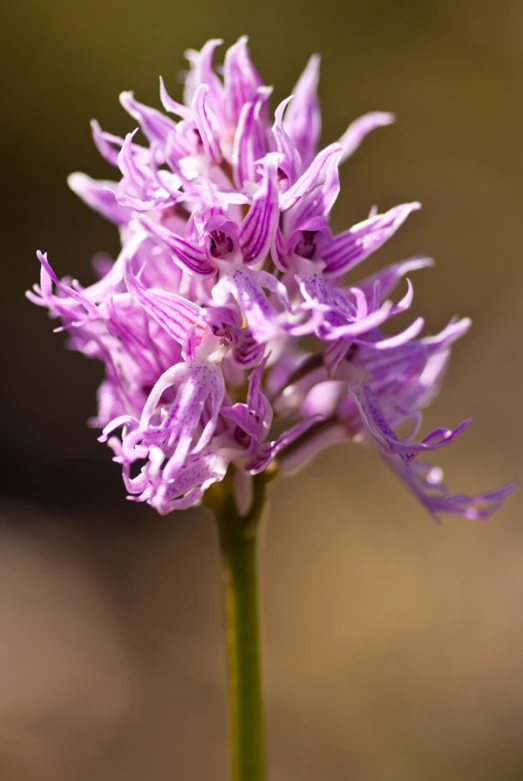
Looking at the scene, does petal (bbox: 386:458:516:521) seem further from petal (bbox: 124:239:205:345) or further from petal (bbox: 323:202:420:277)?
petal (bbox: 124:239:205:345)

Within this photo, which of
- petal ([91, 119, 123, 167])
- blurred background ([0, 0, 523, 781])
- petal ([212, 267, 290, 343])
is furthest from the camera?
blurred background ([0, 0, 523, 781])

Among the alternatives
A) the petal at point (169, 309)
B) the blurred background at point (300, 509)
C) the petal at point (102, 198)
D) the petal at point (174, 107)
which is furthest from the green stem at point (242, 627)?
the blurred background at point (300, 509)

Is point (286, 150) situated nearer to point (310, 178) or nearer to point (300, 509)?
point (310, 178)

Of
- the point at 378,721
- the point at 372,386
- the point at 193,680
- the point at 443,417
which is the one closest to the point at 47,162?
the point at 443,417

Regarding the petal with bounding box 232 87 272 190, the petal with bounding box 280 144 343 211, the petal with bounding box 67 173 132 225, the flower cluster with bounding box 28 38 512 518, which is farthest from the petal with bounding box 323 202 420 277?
the petal with bounding box 67 173 132 225

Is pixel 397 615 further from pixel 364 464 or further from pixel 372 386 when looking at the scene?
pixel 372 386
